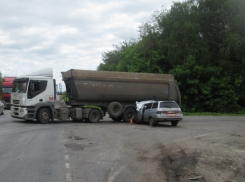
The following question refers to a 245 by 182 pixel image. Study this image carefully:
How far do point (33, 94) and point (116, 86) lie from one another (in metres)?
5.81

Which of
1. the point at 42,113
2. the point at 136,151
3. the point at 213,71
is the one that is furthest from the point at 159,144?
the point at 213,71

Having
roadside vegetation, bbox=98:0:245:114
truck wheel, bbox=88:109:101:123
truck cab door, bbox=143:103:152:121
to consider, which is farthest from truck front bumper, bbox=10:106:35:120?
roadside vegetation, bbox=98:0:245:114

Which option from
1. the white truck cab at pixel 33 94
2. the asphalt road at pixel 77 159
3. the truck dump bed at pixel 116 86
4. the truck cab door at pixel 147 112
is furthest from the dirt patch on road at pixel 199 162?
the truck dump bed at pixel 116 86

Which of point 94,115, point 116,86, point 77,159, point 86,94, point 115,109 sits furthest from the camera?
point 115,109

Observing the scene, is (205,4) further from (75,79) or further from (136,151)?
(136,151)

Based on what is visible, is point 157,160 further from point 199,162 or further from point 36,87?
point 36,87

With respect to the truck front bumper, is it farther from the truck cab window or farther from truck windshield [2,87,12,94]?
truck windshield [2,87,12,94]

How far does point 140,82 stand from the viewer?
74.5 ft

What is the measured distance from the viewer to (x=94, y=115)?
21.3 metres

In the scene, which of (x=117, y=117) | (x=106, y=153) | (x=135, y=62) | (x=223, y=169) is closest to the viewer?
(x=223, y=169)

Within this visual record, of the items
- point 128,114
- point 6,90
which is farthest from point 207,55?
point 6,90

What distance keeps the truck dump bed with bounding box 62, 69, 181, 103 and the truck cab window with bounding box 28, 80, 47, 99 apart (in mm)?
1891

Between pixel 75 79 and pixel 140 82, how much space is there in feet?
16.7

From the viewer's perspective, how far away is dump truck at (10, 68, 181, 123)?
63.1 feet
